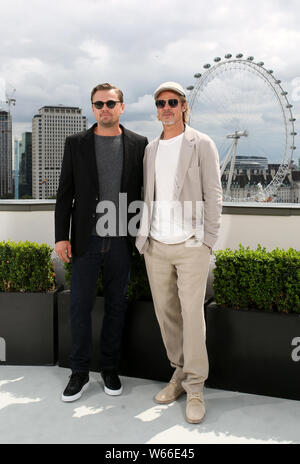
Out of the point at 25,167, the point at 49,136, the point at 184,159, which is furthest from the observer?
the point at 25,167

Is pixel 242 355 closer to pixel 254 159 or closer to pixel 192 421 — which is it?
pixel 192 421

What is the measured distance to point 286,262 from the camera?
259 centimetres

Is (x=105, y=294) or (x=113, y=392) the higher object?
(x=105, y=294)

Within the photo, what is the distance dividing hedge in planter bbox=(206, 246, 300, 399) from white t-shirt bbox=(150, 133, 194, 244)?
453 millimetres

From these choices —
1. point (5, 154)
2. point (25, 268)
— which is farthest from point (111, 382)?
point (5, 154)

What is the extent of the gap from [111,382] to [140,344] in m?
0.30

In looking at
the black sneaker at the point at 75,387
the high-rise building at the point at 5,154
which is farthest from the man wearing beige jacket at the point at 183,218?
the high-rise building at the point at 5,154

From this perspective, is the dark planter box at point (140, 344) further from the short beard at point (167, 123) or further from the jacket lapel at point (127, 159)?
the short beard at point (167, 123)

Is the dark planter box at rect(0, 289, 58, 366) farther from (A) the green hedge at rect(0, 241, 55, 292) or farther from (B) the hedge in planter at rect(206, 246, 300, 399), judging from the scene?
(B) the hedge in planter at rect(206, 246, 300, 399)

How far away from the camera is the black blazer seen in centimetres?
253

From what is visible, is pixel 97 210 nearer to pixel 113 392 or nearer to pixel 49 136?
pixel 113 392

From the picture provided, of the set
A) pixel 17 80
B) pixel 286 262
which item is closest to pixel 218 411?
pixel 286 262

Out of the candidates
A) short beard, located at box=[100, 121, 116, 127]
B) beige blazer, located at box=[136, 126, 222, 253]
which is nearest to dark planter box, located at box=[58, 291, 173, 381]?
beige blazer, located at box=[136, 126, 222, 253]

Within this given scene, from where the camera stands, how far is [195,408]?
2371mm
